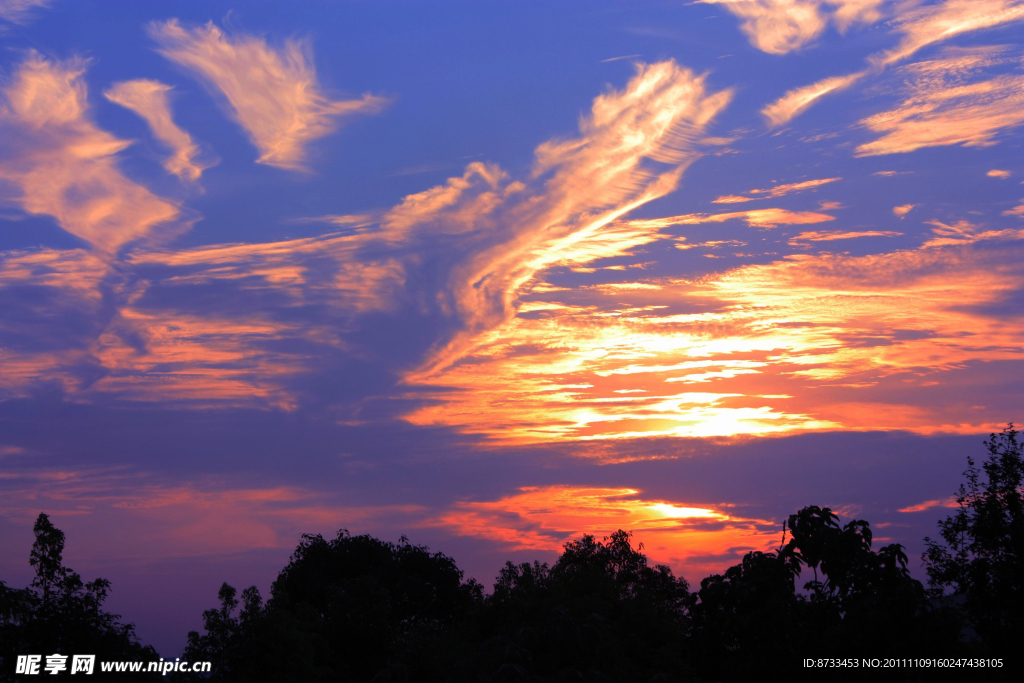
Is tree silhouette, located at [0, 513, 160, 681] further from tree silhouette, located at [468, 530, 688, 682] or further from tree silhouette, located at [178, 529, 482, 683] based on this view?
tree silhouette, located at [468, 530, 688, 682]

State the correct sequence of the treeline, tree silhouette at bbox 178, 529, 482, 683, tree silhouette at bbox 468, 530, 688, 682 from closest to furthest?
1. the treeline
2. tree silhouette at bbox 468, 530, 688, 682
3. tree silhouette at bbox 178, 529, 482, 683

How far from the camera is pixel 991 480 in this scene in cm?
3462

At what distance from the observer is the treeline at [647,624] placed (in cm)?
1900

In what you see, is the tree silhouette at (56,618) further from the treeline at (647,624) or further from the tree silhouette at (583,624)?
the tree silhouette at (583,624)

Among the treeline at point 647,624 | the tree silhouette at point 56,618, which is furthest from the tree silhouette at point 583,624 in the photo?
the tree silhouette at point 56,618

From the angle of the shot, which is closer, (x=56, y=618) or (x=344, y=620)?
(x=56, y=618)

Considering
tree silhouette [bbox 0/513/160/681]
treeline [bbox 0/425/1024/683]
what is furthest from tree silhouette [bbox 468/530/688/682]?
tree silhouette [bbox 0/513/160/681]

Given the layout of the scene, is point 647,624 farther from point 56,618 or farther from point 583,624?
point 56,618

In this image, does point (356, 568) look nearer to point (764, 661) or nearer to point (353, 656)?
point (353, 656)

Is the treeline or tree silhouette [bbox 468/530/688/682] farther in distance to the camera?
tree silhouette [bbox 468/530/688/682]

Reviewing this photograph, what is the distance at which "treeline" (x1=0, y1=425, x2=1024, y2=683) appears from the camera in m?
19.0

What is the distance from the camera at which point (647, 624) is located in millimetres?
43688

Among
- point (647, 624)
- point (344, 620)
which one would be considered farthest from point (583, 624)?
point (344, 620)

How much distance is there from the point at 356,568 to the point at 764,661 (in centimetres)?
6013
